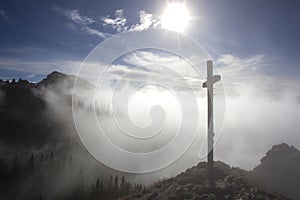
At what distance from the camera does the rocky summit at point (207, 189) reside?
2184 centimetres

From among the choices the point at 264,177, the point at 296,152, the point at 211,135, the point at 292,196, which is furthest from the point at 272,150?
the point at 211,135

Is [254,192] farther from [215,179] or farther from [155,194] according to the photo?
[155,194]

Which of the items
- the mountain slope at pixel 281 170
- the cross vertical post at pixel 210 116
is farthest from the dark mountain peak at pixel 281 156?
the cross vertical post at pixel 210 116

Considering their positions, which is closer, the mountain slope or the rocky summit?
the rocky summit

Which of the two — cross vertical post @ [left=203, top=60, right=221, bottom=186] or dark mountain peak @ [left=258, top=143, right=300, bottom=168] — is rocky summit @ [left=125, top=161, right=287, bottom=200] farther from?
dark mountain peak @ [left=258, top=143, right=300, bottom=168]

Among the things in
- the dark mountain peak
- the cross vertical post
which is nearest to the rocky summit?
the cross vertical post

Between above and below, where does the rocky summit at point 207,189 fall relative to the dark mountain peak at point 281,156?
above

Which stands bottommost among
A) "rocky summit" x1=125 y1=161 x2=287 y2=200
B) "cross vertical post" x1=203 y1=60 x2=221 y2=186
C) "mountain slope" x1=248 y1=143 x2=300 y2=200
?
"mountain slope" x1=248 y1=143 x2=300 y2=200

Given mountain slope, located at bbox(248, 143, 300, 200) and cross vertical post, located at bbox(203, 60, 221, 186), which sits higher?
cross vertical post, located at bbox(203, 60, 221, 186)

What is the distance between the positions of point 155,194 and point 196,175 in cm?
515

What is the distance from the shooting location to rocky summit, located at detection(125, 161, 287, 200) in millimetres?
21844

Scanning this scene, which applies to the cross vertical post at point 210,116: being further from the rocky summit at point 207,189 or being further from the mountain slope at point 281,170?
the mountain slope at point 281,170

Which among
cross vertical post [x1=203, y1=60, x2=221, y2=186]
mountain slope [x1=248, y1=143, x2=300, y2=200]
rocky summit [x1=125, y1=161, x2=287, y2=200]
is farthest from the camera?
mountain slope [x1=248, y1=143, x2=300, y2=200]

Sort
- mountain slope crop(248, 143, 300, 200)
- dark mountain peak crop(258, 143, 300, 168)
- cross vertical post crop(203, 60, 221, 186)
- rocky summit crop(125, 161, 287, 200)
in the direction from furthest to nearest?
dark mountain peak crop(258, 143, 300, 168), mountain slope crop(248, 143, 300, 200), cross vertical post crop(203, 60, 221, 186), rocky summit crop(125, 161, 287, 200)
